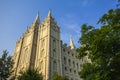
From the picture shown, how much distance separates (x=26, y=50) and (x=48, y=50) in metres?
8.55

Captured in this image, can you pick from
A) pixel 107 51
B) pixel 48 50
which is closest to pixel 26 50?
pixel 48 50

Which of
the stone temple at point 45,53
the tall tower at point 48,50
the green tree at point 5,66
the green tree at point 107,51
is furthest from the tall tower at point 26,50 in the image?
the green tree at point 107,51

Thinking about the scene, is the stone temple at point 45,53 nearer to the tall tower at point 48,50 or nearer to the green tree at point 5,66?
the tall tower at point 48,50

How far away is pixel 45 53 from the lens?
4047cm

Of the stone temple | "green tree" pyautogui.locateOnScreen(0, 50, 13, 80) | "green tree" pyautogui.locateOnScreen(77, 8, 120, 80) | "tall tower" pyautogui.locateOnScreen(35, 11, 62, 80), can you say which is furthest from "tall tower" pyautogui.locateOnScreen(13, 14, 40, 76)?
"green tree" pyautogui.locateOnScreen(77, 8, 120, 80)

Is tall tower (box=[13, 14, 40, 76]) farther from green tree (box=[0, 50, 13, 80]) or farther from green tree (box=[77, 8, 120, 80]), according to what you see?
green tree (box=[77, 8, 120, 80])

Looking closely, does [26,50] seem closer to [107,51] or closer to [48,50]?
[48,50]

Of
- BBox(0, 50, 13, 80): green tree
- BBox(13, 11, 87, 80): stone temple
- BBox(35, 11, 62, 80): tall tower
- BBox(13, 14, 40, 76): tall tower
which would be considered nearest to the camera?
BBox(0, 50, 13, 80): green tree

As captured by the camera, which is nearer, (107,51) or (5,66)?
(107,51)

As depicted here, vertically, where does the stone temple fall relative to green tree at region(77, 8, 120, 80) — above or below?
above

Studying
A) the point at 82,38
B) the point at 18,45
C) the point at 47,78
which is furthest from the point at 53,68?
the point at 82,38

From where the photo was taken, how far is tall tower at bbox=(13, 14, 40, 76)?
42281 millimetres

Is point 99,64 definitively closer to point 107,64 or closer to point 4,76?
point 107,64

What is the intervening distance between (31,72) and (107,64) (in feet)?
34.6
